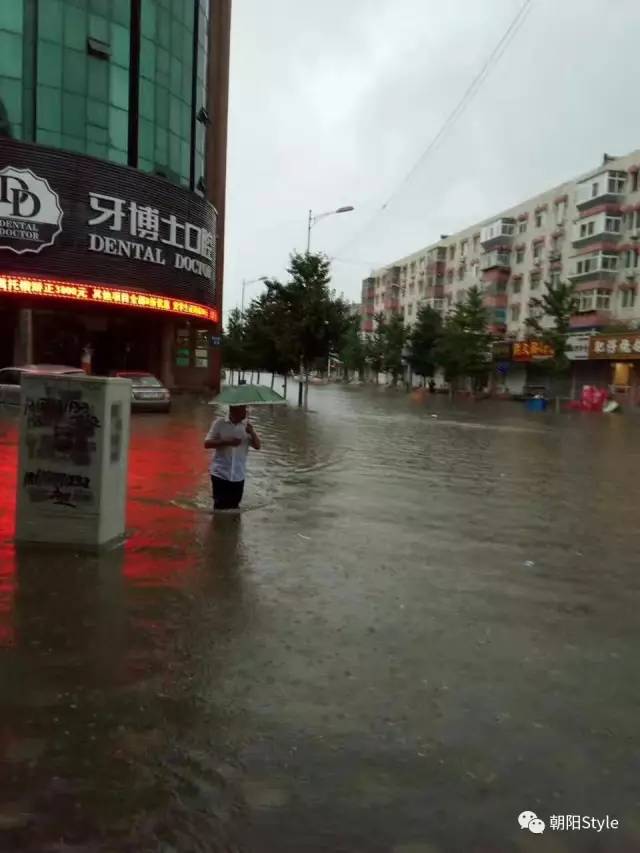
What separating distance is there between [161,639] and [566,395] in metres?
53.8

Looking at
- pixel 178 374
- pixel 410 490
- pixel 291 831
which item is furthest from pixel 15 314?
pixel 291 831

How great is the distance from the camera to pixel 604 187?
51.3m

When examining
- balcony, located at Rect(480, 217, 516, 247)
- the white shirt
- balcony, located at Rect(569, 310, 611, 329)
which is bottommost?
the white shirt

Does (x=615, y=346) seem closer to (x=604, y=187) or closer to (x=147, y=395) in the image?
(x=604, y=187)

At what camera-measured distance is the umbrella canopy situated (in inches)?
316

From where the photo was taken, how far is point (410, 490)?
10.9m

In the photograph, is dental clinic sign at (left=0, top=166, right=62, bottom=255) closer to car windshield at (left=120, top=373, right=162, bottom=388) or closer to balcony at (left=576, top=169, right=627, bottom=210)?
car windshield at (left=120, top=373, right=162, bottom=388)

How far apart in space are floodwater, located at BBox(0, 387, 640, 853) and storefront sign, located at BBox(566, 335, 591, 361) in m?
43.0

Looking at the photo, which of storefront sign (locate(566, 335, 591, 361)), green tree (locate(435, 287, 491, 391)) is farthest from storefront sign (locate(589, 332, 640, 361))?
green tree (locate(435, 287, 491, 391))

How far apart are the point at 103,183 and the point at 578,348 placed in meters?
32.7

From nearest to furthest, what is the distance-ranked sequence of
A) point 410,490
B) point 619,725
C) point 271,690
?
point 619,725 → point 271,690 → point 410,490

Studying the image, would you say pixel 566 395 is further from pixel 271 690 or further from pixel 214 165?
pixel 271 690

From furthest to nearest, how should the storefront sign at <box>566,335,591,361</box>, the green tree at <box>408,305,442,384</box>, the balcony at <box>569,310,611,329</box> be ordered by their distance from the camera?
the green tree at <box>408,305,442,384</box> → the balcony at <box>569,310,611,329</box> → the storefront sign at <box>566,335,591,361</box>

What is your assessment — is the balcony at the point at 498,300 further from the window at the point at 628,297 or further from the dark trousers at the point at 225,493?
the dark trousers at the point at 225,493
